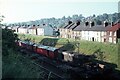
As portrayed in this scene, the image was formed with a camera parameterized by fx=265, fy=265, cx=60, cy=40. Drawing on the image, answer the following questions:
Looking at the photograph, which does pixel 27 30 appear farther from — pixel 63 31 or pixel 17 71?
pixel 17 71

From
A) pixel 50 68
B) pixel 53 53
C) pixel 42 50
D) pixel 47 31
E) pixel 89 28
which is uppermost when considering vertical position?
pixel 89 28

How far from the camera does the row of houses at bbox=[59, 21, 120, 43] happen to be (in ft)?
197

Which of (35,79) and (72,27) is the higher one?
(72,27)

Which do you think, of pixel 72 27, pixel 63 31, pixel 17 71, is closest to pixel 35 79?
pixel 17 71

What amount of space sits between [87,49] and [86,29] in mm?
19387

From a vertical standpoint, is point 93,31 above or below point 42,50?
above

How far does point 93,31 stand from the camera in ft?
225

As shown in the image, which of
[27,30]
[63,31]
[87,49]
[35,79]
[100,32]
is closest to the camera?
[35,79]

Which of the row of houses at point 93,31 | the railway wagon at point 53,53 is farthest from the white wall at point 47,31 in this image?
the railway wagon at point 53,53

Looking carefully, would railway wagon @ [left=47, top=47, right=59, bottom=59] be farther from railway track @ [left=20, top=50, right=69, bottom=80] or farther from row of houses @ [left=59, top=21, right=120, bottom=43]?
row of houses @ [left=59, top=21, right=120, bottom=43]

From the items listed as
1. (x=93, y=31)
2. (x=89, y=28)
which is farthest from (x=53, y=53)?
(x=89, y=28)

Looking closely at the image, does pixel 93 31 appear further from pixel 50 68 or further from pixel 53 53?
pixel 50 68

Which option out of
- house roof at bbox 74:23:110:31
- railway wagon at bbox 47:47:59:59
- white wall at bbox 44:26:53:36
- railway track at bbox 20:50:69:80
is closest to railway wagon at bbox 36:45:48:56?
railway wagon at bbox 47:47:59:59

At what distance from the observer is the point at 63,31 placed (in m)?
88.6
